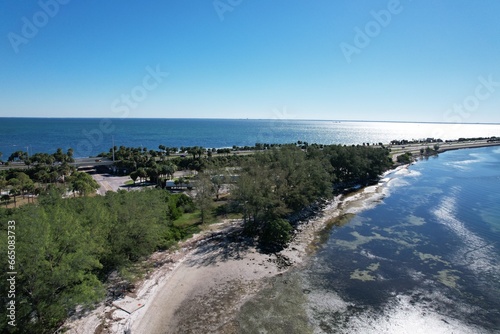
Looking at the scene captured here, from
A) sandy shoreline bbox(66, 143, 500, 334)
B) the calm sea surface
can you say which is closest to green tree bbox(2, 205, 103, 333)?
sandy shoreline bbox(66, 143, 500, 334)

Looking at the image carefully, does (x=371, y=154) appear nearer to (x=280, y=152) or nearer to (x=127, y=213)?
(x=280, y=152)

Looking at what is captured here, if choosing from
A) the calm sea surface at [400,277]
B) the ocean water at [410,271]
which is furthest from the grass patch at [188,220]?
the ocean water at [410,271]

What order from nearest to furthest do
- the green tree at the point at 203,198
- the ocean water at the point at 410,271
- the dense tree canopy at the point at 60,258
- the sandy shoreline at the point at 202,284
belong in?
the dense tree canopy at the point at 60,258 < the sandy shoreline at the point at 202,284 < the ocean water at the point at 410,271 < the green tree at the point at 203,198

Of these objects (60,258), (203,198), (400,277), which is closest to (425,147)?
(400,277)

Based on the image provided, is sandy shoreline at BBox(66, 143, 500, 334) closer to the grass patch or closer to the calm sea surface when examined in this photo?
the calm sea surface

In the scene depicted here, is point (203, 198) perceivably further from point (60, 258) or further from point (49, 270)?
point (49, 270)

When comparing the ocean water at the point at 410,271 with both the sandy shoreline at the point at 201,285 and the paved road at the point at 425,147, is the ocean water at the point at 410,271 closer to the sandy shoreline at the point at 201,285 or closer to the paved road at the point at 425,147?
the sandy shoreline at the point at 201,285
